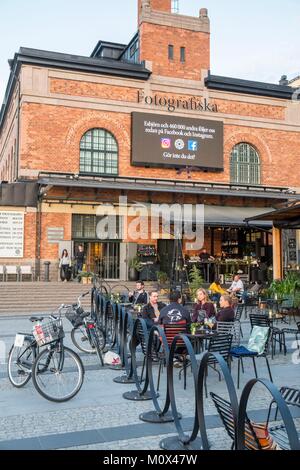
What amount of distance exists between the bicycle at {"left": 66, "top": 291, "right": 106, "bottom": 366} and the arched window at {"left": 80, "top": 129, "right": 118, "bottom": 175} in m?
15.9

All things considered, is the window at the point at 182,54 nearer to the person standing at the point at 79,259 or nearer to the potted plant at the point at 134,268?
the potted plant at the point at 134,268

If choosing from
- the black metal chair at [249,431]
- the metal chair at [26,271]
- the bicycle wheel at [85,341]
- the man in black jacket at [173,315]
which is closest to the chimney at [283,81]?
the metal chair at [26,271]

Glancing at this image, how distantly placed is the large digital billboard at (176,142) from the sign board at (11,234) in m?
7.01

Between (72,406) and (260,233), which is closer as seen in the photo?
(72,406)

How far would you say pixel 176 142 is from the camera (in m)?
26.2

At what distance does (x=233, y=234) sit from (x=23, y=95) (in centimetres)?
Answer: 1346

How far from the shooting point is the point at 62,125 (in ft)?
79.2

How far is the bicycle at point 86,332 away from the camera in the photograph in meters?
8.66

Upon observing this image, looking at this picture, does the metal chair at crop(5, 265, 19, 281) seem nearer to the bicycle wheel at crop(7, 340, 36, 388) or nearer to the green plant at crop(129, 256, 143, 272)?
the green plant at crop(129, 256, 143, 272)

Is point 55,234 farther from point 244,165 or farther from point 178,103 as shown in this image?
point 244,165

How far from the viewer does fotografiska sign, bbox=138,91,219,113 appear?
25.9 metres

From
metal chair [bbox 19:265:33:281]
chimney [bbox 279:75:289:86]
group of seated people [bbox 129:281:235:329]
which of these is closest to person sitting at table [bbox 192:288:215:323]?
group of seated people [bbox 129:281:235:329]
